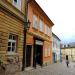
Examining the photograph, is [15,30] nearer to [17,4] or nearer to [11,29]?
[11,29]

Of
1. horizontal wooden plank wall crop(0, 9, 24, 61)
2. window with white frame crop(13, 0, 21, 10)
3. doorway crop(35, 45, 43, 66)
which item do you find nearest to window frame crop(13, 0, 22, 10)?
window with white frame crop(13, 0, 21, 10)

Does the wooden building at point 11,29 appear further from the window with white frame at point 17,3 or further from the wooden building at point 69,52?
the wooden building at point 69,52

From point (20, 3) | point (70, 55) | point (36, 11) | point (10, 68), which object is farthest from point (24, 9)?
point (70, 55)

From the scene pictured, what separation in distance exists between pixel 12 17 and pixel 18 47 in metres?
2.59

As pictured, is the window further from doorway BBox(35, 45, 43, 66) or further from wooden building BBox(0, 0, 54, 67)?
doorway BBox(35, 45, 43, 66)

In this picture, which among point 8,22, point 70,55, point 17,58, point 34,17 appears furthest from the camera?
point 70,55

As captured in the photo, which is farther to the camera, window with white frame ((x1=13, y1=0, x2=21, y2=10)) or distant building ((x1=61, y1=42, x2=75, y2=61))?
distant building ((x1=61, y1=42, x2=75, y2=61))

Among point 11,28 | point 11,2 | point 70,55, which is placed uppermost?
point 11,2

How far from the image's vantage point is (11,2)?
489 inches

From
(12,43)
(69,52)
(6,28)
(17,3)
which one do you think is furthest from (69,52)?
(6,28)

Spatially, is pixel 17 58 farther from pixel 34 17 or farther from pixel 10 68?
pixel 34 17

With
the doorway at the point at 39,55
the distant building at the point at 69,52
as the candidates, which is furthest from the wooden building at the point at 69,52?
the doorway at the point at 39,55

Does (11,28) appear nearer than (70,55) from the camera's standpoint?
Yes

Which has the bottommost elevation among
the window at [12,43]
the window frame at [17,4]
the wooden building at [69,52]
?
the wooden building at [69,52]
